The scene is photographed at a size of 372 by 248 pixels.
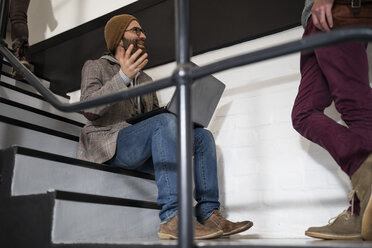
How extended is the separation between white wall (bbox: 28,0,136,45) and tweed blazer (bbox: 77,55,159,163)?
89 centimetres

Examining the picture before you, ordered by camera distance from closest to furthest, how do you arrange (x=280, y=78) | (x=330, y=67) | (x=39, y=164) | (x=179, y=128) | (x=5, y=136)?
(x=179, y=128), (x=330, y=67), (x=39, y=164), (x=5, y=136), (x=280, y=78)

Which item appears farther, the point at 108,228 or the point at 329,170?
the point at 329,170

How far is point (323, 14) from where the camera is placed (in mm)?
1118

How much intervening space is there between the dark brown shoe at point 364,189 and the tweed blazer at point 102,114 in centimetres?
91

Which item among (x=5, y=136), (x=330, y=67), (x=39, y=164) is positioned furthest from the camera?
(x=5, y=136)

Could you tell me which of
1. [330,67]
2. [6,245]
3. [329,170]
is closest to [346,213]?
[330,67]

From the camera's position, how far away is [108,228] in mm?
1264

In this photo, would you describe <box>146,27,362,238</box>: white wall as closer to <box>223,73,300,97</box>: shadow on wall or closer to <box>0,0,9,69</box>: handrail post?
<box>223,73,300,97</box>: shadow on wall

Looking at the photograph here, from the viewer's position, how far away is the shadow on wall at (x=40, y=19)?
291 cm

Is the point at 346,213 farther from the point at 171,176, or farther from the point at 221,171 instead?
the point at 221,171

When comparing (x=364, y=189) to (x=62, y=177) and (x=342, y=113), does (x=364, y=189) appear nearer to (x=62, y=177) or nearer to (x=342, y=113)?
Result: (x=342, y=113)

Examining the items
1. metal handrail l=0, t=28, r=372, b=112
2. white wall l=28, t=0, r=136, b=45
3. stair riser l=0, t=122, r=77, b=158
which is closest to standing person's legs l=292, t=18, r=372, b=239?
metal handrail l=0, t=28, r=372, b=112

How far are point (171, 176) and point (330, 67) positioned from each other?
62 centimetres

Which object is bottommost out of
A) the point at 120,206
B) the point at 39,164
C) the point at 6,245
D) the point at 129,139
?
the point at 6,245
